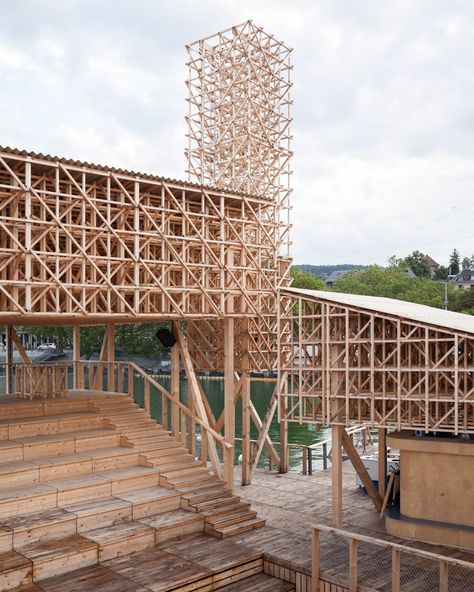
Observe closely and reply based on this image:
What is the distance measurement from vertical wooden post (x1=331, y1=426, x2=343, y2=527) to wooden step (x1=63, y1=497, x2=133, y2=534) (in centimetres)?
476

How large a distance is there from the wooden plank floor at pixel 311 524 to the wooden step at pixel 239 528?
153mm

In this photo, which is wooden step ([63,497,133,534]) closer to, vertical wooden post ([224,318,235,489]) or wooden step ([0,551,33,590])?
wooden step ([0,551,33,590])

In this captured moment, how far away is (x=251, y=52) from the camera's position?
974 inches

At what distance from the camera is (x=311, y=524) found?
12.2 metres

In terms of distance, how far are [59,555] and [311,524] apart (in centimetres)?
498

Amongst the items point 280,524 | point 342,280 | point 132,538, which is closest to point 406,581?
point 280,524

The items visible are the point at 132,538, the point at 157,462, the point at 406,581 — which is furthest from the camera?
the point at 157,462

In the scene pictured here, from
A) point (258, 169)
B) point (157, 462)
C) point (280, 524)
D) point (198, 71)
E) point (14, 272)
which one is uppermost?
point (198, 71)

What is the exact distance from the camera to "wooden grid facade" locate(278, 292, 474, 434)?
13.0 m

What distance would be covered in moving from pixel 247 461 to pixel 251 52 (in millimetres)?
16150

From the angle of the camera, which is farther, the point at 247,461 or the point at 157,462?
the point at 247,461

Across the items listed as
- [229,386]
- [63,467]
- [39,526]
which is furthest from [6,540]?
[229,386]

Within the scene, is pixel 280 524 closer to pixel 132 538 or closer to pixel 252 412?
pixel 132 538

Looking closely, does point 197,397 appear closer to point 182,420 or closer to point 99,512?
point 182,420
